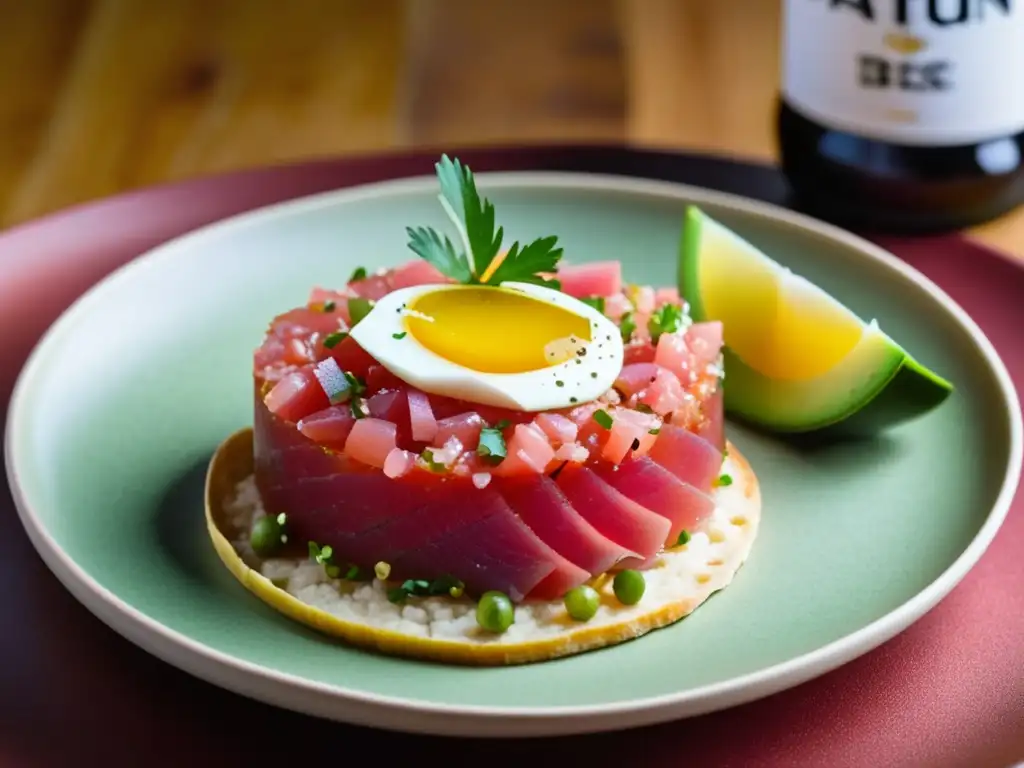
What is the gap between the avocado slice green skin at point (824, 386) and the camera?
3.25m

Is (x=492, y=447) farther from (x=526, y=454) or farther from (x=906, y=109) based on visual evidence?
(x=906, y=109)

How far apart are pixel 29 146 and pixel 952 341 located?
4.00 m

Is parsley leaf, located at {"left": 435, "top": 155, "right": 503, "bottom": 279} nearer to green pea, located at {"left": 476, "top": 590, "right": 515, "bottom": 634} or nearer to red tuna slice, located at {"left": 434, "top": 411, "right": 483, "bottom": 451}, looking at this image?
red tuna slice, located at {"left": 434, "top": 411, "right": 483, "bottom": 451}

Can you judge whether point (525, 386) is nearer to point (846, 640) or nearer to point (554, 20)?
point (846, 640)


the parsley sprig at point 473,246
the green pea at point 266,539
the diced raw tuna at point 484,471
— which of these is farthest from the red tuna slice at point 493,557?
the parsley sprig at point 473,246

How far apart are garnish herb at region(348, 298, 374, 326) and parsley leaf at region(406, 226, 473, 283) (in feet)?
0.57

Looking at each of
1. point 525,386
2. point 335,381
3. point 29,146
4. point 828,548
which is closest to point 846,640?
point 828,548

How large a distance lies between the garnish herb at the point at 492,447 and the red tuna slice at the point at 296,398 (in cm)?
39

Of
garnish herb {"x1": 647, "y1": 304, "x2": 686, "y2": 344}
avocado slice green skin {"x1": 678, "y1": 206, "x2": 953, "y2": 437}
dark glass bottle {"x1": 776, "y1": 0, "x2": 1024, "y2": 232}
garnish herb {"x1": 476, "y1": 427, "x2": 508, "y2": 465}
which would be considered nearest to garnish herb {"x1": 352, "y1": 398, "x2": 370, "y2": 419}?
garnish herb {"x1": 476, "y1": 427, "x2": 508, "y2": 465}

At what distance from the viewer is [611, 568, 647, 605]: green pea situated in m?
2.90

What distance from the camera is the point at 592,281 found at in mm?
3432

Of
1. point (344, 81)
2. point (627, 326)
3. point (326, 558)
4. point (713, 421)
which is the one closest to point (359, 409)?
point (326, 558)

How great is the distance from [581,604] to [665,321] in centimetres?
73

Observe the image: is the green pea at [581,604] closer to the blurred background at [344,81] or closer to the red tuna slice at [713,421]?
the red tuna slice at [713,421]
